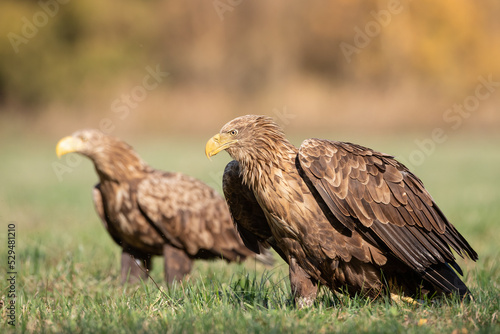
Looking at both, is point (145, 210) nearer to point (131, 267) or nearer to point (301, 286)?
point (131, 267)

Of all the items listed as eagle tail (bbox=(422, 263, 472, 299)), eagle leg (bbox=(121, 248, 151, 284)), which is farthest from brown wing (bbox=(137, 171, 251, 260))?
eagle tail (bbox=(422, 263, 472, 299))

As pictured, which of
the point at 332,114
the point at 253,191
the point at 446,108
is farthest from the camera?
the point at 446,108

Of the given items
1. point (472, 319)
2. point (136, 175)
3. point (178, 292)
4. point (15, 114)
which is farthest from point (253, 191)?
point (15, 114)

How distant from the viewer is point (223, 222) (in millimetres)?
6172

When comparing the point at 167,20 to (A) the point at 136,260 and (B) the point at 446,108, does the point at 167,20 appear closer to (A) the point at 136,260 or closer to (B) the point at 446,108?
(B) the point at 446,108

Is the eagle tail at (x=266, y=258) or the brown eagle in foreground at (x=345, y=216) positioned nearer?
the brown eagle in foreground at (x=345, y=216)

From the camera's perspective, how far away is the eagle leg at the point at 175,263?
573 centimetres

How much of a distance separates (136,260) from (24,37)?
→ 2372cm

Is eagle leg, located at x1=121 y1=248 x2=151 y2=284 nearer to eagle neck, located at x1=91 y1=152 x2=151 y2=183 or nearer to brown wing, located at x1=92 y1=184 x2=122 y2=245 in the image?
brown wing, located at x1=92 y1=184 x2=122 y2=245

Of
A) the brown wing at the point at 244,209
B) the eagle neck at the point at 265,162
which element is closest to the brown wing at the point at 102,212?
the brown wing at the point at 244,209

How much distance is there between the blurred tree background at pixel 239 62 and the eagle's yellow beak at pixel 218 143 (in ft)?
63.1

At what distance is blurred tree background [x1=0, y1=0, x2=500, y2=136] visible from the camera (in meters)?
24.9

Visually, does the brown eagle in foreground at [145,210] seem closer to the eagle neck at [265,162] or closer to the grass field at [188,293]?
the grass field at [188,293]

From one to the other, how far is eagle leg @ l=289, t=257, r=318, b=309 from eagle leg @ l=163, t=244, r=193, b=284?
1.80 m
